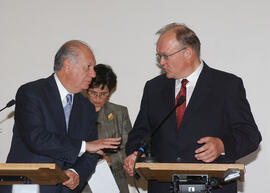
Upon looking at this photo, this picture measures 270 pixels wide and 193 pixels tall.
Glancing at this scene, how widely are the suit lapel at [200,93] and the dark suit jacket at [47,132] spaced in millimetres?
833

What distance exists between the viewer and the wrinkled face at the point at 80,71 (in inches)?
147

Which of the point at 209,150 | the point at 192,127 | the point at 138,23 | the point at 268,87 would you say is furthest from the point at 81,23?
the point at 209,150

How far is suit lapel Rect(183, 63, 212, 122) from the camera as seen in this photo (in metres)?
3.59

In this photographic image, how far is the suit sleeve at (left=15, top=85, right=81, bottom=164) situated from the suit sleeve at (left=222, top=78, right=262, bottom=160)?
1.09 m

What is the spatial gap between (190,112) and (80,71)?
2.97ft

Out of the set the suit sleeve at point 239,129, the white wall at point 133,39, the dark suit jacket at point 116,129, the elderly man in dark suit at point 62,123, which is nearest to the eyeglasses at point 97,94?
the dark suit jacket at point 116,129

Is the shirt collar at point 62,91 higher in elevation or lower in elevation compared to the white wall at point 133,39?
lower

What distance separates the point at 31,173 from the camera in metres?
2.88

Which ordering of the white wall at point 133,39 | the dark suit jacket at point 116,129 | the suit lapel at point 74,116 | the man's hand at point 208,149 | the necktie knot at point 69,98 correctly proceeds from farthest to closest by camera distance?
the white wall at point 133,39 → the dark suit jacket at point 116,129 → the necktie knot at point 69,98 → the suit lapel at point 74,116 → the man's hand at point 208,149

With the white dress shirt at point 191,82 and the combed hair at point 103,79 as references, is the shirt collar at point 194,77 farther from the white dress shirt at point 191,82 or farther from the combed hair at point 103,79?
the combed hair at point 103,79

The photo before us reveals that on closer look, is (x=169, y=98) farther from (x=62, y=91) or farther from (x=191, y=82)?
(x=62, y=91)

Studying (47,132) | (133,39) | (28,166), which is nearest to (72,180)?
(47,132)

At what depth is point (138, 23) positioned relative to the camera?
563cm

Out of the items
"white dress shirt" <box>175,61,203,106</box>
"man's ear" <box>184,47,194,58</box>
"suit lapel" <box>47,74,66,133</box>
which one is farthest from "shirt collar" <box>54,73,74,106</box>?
→ "man's ear" <box>184,47,194,58</box>
